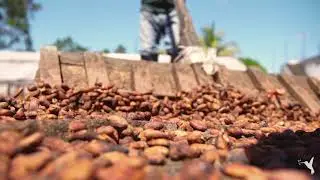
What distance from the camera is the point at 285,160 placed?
1.49 meters

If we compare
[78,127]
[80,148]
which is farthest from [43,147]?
[78,127]

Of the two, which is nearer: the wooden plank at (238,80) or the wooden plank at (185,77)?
the wooden plank at (185,77)

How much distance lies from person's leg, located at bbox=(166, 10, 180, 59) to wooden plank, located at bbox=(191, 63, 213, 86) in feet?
2.50

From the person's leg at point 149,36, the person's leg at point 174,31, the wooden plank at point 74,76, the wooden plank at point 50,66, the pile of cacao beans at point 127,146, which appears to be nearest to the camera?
the pile of cacao beans at point 127,146

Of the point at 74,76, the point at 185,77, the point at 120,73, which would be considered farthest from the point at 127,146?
the point at 185,77

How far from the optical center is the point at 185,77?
4.11 meters

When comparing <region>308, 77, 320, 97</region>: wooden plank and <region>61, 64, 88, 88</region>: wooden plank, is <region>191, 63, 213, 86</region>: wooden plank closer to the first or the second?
<region>61, 64, 88, 88</region>: wooden plank

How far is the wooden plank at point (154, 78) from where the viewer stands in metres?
3.76

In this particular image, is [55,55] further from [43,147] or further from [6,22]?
[6,22]

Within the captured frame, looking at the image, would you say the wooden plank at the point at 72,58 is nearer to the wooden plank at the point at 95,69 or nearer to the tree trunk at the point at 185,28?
the wooden plank at the point at 95,69

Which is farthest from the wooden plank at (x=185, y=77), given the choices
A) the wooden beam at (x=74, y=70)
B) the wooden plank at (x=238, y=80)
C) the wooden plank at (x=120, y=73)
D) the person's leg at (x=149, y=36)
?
the wooden beam at (x=74, y=70)

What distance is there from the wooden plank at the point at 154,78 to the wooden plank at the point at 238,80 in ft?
2.00

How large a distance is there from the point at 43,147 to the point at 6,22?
87.1ft

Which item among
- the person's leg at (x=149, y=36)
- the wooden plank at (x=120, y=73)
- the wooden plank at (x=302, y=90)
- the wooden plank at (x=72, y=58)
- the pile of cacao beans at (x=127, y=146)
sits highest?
the person's leg at (x=149, y=36)
